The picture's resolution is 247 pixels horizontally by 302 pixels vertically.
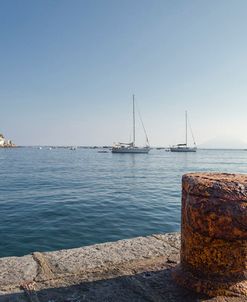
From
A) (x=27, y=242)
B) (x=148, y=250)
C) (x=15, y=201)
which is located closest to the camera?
(x=148, y=250)

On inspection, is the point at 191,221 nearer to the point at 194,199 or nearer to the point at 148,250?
the point at 194,199

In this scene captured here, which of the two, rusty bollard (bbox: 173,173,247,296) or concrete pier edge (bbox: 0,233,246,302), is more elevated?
rusty bollard (bbox: 173,173,247,296)

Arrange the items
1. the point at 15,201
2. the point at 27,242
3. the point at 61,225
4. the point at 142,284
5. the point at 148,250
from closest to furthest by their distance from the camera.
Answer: the point at 142,284 < the point at 148,250 < the point at 27,242 < the point at 61,225 < the point at 15,201

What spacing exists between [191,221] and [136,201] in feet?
39.8

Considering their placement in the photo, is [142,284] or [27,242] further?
[27,242]

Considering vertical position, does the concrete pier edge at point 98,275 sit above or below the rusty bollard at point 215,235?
below

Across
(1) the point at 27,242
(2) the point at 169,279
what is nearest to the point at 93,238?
(1) the point at 27,242

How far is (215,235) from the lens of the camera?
213cm

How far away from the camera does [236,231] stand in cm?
209

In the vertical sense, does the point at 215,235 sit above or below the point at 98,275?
above

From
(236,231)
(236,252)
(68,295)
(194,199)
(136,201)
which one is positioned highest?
(194,199)

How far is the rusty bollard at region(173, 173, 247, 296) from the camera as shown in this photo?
2088 mm

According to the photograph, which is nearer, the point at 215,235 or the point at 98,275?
the point at 215,235

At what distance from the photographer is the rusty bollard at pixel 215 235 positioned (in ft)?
6.85
